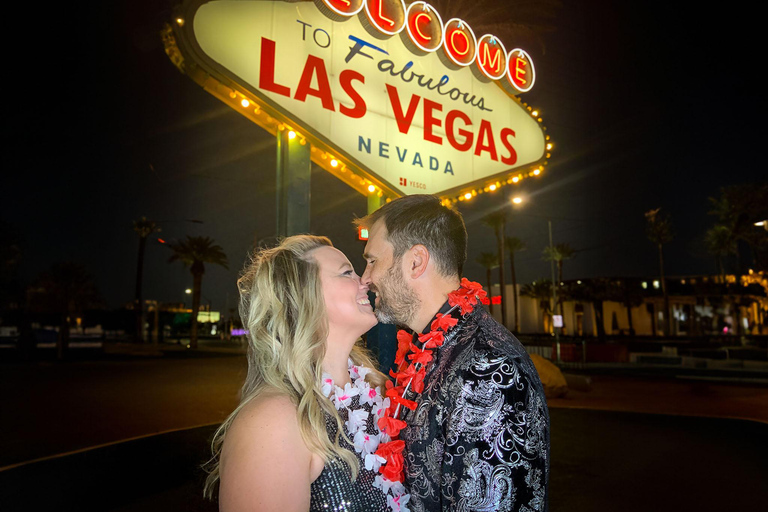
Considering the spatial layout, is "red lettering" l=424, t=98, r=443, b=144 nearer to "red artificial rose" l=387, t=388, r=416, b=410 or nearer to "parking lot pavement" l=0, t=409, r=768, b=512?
"parking lot pavement" l=0, t=409, r=768, b=512

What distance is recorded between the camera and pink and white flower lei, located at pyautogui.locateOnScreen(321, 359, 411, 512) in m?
2.35

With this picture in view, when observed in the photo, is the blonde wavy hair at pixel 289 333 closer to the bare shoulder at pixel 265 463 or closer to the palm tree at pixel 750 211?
the bare shoulder at pixel 265 463

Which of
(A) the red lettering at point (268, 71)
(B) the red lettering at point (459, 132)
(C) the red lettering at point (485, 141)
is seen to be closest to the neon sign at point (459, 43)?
(B) the red lettering at point (459, 132)

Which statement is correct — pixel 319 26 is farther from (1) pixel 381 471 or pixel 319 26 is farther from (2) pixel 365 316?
(1) pixel 381 471

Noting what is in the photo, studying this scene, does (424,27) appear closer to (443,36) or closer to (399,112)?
(443,36)

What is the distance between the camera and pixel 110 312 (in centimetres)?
7312

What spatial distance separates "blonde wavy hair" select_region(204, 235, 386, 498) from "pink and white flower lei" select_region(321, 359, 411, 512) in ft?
0.38

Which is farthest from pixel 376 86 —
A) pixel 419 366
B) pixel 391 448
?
pixel 391 448

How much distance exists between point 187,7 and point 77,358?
106 ft

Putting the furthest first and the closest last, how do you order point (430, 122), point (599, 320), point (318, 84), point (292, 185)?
1. point (599, 320)
2. point (430, 122)
3. point (318, 84)
4. point (292, 185)

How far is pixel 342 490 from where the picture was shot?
7.65 feet

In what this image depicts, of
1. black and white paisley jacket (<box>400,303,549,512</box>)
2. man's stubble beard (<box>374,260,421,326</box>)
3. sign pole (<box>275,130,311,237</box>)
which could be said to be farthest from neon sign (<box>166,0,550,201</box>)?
black and white paisley jacket (<box>400,303,549,512</box>)

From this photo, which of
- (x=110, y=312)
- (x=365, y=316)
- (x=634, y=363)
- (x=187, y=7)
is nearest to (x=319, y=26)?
(x=187, y=7)

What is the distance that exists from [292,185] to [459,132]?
308 centimetres
